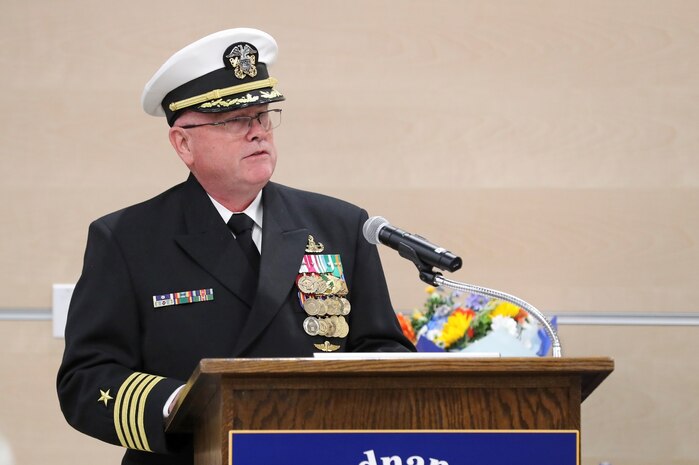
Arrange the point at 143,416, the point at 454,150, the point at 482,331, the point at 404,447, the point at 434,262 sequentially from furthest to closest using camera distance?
the point at 454,150
the point at 482,331
the point at 143,416
the point at 434,262
the point at 404,447

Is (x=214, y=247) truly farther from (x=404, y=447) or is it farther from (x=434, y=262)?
(x=404, y=447)

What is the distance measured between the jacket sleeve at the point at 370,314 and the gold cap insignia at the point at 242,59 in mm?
400

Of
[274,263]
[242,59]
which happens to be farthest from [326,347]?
[242,59]

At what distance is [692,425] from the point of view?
3.59m

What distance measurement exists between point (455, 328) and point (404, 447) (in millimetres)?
1441

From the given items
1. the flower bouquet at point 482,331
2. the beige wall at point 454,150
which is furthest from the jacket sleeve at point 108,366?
the beige wall at point 454,150

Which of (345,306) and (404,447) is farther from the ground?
(345,306)

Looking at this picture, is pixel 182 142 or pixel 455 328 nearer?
pixel 182 142

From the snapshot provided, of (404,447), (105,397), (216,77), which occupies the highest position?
(216,77)

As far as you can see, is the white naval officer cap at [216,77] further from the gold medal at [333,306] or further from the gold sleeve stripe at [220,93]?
the gold medal at [333,306]

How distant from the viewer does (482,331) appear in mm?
3037

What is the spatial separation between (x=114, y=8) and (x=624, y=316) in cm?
175

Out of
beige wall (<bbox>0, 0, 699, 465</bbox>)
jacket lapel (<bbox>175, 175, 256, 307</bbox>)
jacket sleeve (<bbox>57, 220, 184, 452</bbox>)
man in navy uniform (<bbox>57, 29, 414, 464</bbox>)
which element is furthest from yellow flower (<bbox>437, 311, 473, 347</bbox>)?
jacket sleeve (<bbox>57, 220, 184, 452</bbox>)

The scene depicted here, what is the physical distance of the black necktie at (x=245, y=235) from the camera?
2.31 metres
